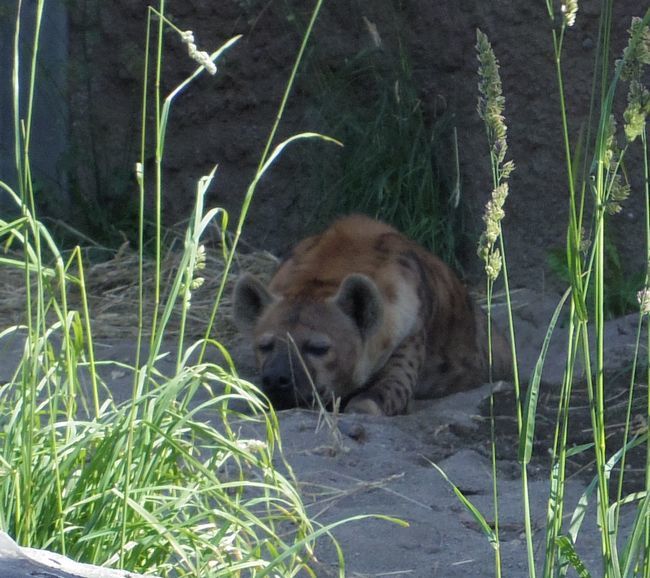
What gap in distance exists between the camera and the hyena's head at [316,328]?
4.61 m

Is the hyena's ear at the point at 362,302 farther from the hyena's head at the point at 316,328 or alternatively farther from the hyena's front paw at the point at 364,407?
the hyena's front paw at the point at 364,407

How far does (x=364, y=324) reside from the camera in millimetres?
4781

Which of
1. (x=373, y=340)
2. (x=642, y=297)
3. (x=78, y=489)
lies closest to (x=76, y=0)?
(x=373, y=340)

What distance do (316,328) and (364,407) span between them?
0.36 m

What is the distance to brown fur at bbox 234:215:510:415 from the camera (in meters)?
4.64

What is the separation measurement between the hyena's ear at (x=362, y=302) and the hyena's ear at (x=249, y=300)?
289mm

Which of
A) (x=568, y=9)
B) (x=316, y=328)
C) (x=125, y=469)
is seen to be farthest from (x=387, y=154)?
(x=568, y=9)

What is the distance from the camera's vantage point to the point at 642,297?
1779 millimetres

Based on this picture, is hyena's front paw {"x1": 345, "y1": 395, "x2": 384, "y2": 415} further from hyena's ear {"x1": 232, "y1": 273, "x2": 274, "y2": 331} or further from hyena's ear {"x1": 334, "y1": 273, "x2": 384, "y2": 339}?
hyena's ear {"x1": 232, "y1": 273, "x2": 274, "y2": 331}

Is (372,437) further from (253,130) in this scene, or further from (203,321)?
(253,130)

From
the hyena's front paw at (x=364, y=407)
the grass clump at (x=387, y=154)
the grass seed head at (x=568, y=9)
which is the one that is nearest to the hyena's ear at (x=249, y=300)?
the hyena's front paw at (x=364, y=407)

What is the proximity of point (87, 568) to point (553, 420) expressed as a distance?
2.65 m

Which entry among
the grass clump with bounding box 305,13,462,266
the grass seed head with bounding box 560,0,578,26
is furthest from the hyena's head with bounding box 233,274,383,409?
the grass seed head with bounding box 560,0,578,26

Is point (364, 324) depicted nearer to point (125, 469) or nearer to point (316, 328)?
point (316, 328)
